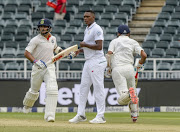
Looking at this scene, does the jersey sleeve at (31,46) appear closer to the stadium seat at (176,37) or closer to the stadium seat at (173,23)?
the stadium seat at (176,37)

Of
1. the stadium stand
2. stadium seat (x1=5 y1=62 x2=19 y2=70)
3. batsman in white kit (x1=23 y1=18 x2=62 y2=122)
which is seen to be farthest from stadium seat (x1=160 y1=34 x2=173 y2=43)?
batsman in white kit (x1=23 y1=18 x2=62 y2=122)

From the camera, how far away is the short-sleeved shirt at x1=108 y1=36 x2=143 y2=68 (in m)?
12.2

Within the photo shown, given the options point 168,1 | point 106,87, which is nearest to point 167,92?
point 106,87

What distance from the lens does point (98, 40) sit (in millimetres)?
11258

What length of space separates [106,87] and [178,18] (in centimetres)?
838

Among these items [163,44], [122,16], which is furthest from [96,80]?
[122,16]

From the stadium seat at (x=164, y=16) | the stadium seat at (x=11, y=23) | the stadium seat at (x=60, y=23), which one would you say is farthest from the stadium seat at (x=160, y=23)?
the stadium seat at (x=11, y=23)

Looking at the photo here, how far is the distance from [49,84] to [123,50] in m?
1.71

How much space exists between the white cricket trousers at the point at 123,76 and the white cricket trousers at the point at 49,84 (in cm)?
125

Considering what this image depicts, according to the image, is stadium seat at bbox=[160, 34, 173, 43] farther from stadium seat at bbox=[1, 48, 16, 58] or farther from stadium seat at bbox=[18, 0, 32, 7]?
stadium seat at bbox=[18, 0, 32, 7]

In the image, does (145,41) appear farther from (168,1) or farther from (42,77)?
(42,77)

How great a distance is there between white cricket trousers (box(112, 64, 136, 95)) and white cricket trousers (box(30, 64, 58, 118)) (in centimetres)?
125

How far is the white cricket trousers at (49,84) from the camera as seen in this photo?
38.0 ft

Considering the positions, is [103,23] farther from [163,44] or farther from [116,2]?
[163,44]
